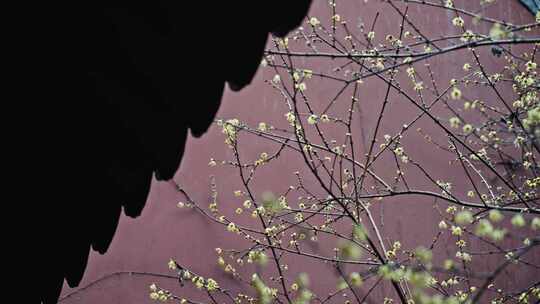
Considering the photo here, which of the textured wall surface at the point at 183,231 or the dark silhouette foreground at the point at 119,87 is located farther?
the textured wall surface at the point at 183,231

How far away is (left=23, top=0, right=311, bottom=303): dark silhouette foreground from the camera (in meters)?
0.90

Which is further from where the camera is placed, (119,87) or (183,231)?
(183,231)

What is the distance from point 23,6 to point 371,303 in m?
3.74

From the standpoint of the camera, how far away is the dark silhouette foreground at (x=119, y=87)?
90 centimetres

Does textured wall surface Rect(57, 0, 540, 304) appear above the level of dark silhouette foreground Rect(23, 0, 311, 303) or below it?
above

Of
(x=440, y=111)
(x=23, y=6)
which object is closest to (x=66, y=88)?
(x=23, y=6)

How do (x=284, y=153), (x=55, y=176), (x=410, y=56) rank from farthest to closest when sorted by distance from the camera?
(x=284, y=153) < (x=410, y=56) < (x=55, y=176)

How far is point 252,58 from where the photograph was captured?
896mm

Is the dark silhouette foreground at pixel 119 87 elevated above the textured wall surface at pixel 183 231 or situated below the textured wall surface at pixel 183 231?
below

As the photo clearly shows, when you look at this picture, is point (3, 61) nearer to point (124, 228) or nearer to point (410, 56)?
point (410, 56)

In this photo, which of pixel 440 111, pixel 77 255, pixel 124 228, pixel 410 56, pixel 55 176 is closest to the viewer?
pixel 55 176

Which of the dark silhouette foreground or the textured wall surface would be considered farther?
the textured wall surface

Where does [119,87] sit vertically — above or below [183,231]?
below

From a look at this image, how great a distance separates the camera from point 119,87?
102cm
